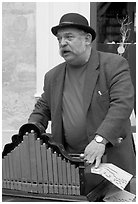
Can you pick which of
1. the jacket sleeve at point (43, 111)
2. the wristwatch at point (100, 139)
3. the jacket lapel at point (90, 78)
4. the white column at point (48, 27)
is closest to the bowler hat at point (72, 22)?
the jacket lapel at point (90, 78)

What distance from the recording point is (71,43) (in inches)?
65.7

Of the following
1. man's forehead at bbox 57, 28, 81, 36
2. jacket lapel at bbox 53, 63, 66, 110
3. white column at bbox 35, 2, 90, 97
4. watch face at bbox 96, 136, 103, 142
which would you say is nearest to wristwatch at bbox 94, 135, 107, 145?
watch face at bbox 96, 136, 103, 142

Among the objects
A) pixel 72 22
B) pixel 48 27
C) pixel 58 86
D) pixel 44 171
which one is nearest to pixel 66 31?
pixel 72 22

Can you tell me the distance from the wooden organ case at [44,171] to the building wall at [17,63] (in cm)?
266

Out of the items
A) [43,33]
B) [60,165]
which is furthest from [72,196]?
[43,33]

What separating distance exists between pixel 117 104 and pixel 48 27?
8.48 ft

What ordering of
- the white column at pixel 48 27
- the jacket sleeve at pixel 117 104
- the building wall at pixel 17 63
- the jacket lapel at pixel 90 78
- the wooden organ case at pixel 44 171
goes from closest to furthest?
the wooden organ case at pixel 44 171
the jacket sleeve at pixel 117 104
the jacket lapel at pixel 90 78
the white column at pixel 48 27
the building wall at pixel 17 63

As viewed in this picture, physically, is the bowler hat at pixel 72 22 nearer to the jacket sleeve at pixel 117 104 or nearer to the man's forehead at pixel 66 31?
the man's forehead at pixel 66 31

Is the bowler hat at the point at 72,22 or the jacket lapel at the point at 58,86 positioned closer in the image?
the bowler hat at the point at 72,22

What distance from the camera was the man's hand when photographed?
1.48 meters

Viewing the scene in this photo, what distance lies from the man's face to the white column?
2315 mm

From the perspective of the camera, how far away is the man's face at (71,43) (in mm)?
1664

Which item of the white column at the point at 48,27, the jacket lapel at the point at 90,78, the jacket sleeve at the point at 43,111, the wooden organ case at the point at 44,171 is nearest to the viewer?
the wooden organ case at the point at 44,171

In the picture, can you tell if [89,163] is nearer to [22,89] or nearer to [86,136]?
[86,136]
